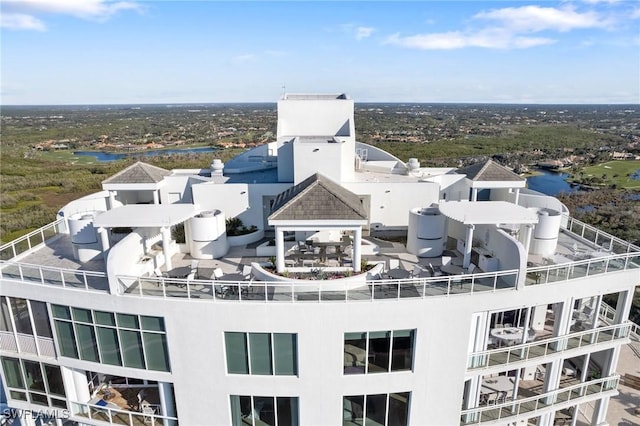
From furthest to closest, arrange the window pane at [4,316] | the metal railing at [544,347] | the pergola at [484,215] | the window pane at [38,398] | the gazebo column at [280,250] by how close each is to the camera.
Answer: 1. the window pane at [38,398]
2. the pergola at [484,215]
3. the gazebo column at [280,250]
4. the window pane at [4,316]
5. the metal railing at [544,347]

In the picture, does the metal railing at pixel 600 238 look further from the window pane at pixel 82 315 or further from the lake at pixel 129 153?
the lake at pixel 129 153

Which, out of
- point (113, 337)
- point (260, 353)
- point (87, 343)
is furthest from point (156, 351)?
point (260, 353)

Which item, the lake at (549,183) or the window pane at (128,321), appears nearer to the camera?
the window pane at (128,321)

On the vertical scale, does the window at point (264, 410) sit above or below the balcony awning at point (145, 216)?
below

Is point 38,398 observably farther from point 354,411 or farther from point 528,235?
point 528,235

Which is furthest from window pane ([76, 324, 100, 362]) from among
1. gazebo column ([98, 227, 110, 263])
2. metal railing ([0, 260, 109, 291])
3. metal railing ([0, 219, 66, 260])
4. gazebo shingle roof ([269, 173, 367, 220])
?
gazebo shingle roof ([269, 173, 367, 220])

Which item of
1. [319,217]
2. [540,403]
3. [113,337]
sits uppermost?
[319,217]

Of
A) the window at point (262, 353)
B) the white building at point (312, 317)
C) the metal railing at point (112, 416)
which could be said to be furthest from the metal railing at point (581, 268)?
the metal railing at point (112, 416)
